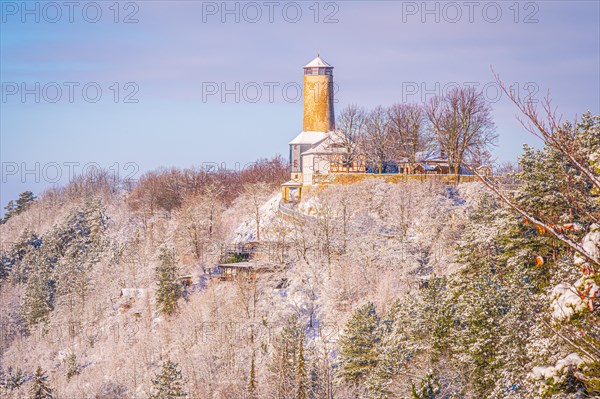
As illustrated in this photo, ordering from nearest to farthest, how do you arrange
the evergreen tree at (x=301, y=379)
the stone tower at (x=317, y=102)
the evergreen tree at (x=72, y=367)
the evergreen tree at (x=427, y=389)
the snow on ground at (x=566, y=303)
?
the snow on ground at (x=566, y=303)
the evergreen tree at (x=427, y=389)
the evergreen tree at (x=301, y=379)
the evergreen tree at (x=72, y=367)
the stone tower at (x=317, y=102)

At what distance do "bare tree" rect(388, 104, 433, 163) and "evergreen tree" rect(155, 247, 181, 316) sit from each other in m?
19.4

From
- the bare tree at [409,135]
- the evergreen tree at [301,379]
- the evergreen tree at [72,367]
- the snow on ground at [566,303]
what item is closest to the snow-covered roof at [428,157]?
the bare tree at [409,135]

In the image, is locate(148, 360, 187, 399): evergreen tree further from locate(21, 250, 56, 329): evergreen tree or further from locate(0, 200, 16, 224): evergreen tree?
locate(0, 200, 16, 224): evergreen tree

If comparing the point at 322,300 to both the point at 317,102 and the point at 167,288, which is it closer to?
the point at 167,288

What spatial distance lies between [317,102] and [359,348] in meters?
40.7

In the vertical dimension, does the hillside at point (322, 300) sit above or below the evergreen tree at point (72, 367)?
above

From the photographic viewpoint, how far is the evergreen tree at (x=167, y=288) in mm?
50719

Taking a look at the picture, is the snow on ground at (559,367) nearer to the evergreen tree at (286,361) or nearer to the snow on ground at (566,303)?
the snow on ground at (566,303)

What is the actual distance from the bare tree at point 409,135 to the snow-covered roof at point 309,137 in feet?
29.8

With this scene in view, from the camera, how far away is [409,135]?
57.5 m

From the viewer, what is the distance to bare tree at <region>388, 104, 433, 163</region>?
5669 cm

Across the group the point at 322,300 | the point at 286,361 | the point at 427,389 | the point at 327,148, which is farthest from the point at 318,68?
the point at 427,389

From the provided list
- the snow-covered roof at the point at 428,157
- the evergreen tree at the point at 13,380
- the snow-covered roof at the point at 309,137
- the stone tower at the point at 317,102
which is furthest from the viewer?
the stone tower at the point at 317,102

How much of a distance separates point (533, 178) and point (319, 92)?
140ft
